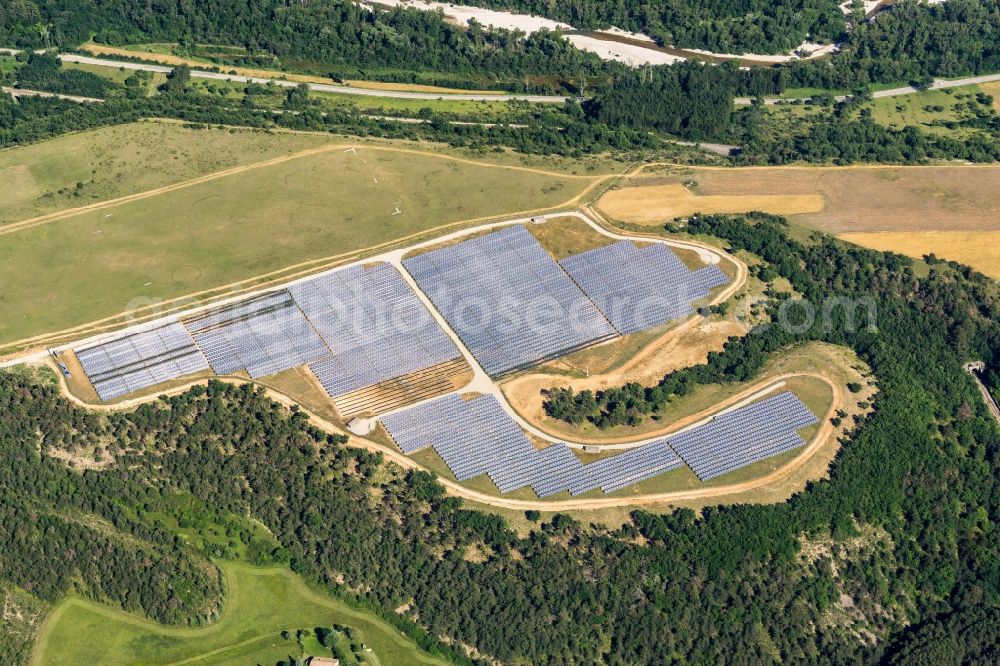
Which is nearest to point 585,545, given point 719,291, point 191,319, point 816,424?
point 816,424

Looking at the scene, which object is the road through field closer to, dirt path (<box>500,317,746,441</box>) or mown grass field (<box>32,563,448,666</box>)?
dirt path (<box>500,317,746,441</box>)

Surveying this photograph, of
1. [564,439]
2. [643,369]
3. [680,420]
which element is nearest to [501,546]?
[564,439]

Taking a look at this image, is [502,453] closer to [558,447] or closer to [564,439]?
[558,447]

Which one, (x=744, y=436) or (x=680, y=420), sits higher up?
(x=680, y=420)

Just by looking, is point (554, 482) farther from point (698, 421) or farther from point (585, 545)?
point (698, 421)

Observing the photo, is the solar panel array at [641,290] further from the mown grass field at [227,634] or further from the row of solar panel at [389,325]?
the mown grass field at [227,634]

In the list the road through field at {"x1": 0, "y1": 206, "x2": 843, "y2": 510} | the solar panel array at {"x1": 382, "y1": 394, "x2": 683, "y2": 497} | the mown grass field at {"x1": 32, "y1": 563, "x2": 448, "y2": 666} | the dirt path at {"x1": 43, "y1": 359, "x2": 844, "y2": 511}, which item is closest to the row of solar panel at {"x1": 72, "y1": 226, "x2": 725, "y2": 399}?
the road through field at {"x1": 0, "y1": 206, "x2": 843, "y2": 510}

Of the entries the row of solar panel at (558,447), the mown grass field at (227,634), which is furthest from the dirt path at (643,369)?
the mown grass field at (227,634)
